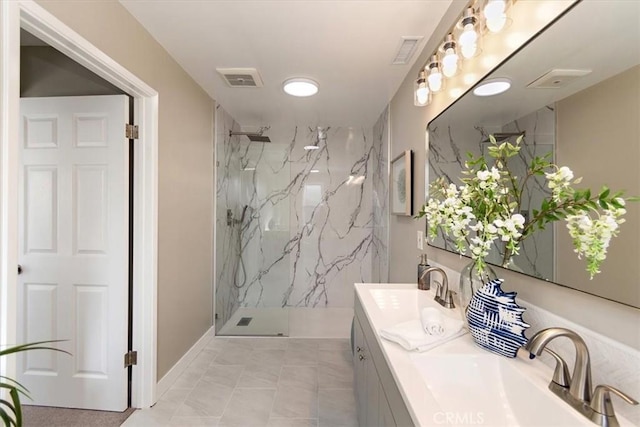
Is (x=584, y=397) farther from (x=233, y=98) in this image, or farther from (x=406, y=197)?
(x=233, y=98)

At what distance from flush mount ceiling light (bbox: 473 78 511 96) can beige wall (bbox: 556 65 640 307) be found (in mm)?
304

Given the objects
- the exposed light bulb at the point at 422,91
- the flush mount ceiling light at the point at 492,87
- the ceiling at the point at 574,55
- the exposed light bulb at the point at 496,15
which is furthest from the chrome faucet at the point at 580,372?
the exposed light bulb at the point at 422,91

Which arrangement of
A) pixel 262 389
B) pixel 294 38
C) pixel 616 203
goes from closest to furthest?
pixel 616 203, pixel 294 38, pixel 262 389

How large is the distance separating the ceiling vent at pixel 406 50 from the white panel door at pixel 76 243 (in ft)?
6.08

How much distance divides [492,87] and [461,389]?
1.12m

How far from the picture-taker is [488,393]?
2.80ft

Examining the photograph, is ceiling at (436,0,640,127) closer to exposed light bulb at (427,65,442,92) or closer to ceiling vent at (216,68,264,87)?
exposed light bulb at (427,65,442,92)

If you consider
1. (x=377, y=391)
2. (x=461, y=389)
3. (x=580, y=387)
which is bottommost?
(x=377, y=391)

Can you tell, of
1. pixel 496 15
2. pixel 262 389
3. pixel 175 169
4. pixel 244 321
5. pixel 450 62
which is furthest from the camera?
pixel 244 321

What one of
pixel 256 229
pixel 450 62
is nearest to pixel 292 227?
pixel 256 229

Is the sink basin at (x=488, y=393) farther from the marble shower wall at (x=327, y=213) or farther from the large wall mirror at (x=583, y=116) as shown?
the marble shower wall at (x=327, y=213)

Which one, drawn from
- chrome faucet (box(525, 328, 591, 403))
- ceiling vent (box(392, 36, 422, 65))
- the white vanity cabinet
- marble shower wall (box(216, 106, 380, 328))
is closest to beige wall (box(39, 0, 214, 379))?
marble shower wall (box(216, 106, 380, 328))

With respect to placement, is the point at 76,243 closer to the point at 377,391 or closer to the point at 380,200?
the point at 377,391

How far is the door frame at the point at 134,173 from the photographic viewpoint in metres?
1.04
